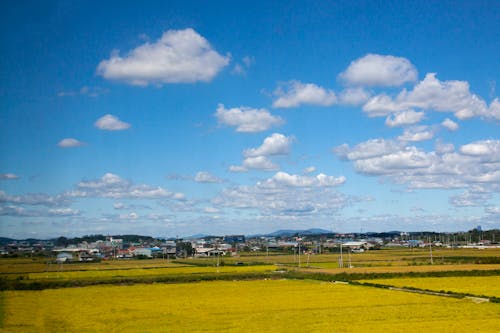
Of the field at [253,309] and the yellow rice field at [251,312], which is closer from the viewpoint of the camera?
the yellow rice field at [251,312]

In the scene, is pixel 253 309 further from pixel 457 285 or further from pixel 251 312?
pixel 457 285

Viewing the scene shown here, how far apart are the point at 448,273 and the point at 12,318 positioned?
4991 centimetres

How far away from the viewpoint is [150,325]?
93.8ft

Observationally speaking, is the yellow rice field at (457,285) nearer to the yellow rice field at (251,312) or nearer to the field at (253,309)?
the field at (253,309)

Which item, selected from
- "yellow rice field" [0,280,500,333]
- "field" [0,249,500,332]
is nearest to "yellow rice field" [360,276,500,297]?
"field" [0,249,500,332]

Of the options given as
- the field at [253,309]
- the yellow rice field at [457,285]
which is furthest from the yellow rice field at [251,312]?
the yellow rice field at [457,285]

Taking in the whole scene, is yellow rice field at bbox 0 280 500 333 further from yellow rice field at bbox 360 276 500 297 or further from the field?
yellow rice field at bbox 360 276 500 297

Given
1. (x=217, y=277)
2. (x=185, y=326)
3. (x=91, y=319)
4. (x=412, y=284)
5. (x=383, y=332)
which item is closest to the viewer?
(x=383, y=332)

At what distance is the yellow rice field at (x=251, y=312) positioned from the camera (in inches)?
1071

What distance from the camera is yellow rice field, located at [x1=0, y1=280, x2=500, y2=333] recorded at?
2720 centimetres

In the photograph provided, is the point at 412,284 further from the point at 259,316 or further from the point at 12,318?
the point at 12,318

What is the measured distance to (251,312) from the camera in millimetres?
33625

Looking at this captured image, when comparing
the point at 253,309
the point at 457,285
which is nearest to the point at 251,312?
the point at 253,309

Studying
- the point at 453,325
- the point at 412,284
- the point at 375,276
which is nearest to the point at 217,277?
the point at 375,276
